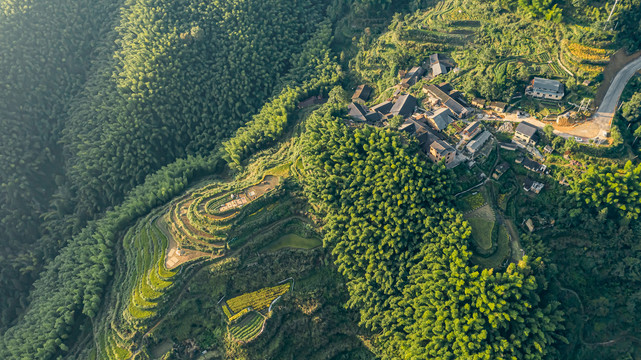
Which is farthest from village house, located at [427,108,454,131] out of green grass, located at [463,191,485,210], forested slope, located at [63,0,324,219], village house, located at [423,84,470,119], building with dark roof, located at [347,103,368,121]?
forested slope, located at [63,0,324,219]

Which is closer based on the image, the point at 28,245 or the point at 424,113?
the point at 424,113

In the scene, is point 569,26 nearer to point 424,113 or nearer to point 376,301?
point 424,113

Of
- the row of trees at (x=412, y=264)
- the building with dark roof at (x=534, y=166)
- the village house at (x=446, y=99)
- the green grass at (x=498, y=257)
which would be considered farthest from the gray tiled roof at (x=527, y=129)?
the green grass at (x=498, y=257)

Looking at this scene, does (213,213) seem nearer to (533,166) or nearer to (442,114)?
(442,114)

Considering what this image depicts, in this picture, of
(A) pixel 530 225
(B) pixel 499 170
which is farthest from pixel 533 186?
(A) pixel 530 225

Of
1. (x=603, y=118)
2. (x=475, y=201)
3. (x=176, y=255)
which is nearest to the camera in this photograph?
(x=475, y=201)

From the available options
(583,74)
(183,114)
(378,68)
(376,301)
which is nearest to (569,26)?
(583,74)
